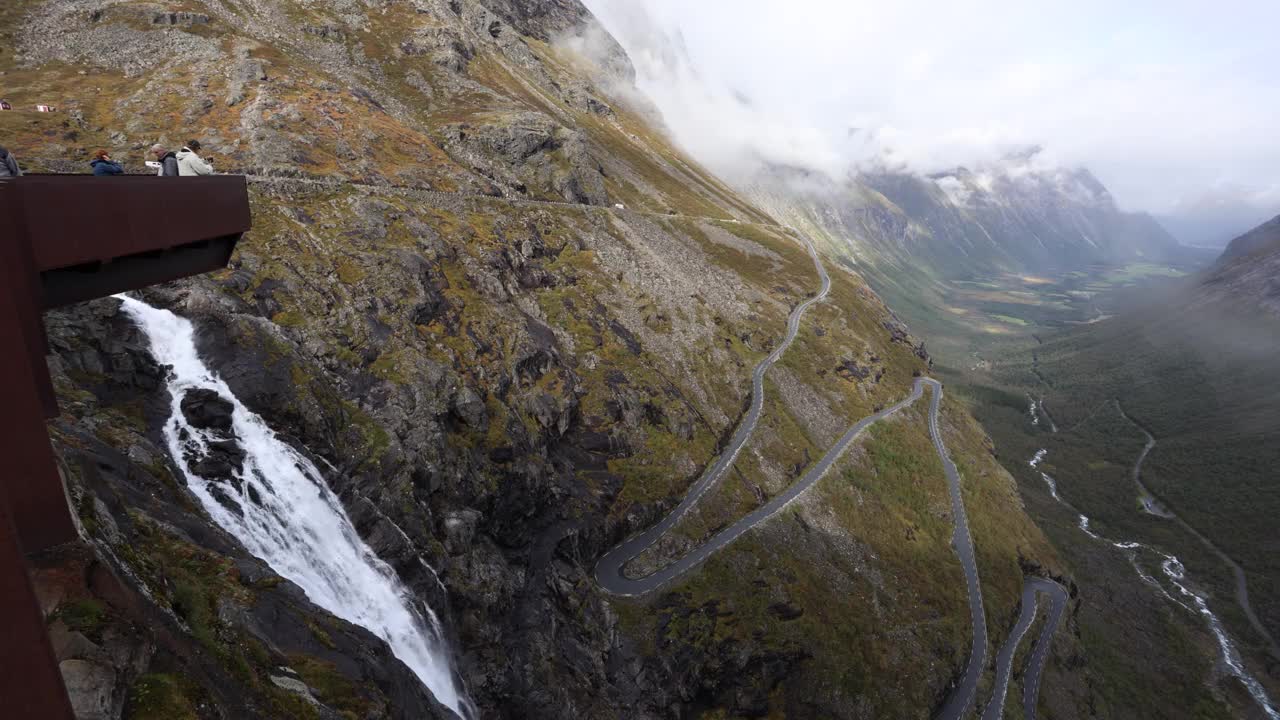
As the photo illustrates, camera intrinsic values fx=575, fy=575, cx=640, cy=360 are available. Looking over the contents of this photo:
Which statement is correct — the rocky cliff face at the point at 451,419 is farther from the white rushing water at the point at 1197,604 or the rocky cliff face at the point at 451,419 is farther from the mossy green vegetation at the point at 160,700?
the white rushing water at the point at 1197,604

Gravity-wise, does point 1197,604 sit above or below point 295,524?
below

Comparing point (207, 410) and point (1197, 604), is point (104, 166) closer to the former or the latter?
point (207, 410)

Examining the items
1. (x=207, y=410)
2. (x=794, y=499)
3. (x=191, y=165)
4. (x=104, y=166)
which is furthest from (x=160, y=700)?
(x=794, y=499)

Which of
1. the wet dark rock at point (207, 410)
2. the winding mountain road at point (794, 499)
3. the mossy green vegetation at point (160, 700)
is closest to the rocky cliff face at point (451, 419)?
the mossy green vegetation at point (160, 700)

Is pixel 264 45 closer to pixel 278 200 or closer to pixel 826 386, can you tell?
pixel 278 200

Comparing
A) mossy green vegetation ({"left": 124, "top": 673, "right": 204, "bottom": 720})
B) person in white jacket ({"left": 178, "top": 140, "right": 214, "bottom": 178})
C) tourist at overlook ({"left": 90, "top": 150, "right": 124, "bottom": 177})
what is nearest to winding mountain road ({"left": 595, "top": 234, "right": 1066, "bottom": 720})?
mossy green vegetation ({"left": 124, "top": 673, "right": 204, "bottom": 720})

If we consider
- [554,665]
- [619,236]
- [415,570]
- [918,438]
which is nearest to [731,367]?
[619,236]
